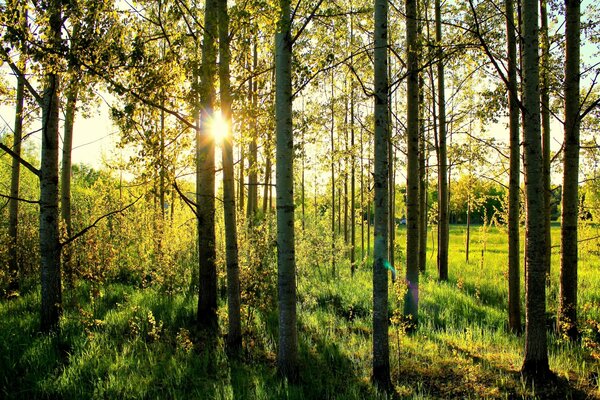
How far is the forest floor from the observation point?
4266 mm

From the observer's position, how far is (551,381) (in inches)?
169

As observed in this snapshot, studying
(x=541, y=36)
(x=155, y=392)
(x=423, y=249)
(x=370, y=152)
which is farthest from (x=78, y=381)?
(x=370, y=152)

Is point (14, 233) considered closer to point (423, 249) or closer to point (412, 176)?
point (412, 176)

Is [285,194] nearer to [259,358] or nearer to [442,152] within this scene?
[259,358]

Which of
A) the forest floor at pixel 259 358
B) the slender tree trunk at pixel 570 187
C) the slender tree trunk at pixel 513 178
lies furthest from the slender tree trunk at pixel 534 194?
the slender tree trunk at pixel 513 178

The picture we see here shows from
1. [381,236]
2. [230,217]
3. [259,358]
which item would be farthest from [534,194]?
[259,358]

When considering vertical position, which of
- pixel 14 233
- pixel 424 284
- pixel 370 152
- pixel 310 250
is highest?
pixel 370 152

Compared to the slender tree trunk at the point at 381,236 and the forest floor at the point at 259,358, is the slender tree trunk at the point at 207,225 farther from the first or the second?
the slender tree trunk at the point at 381,236

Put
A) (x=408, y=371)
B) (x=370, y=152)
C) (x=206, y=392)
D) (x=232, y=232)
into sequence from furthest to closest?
(x=370, y=152), (x=232, y=232), (x=408, y=371), (x=206, y=392)

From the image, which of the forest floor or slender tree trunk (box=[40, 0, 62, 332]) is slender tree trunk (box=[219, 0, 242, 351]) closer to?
the forest floor

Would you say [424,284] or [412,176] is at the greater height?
[412,176]

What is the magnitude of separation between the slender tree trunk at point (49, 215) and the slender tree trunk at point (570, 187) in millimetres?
7890

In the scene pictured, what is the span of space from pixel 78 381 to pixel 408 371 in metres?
4.06

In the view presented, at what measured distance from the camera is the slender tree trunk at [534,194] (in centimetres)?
422
